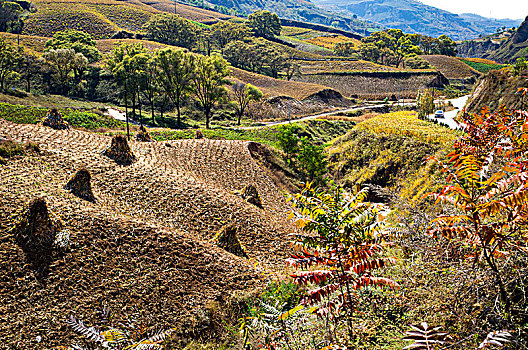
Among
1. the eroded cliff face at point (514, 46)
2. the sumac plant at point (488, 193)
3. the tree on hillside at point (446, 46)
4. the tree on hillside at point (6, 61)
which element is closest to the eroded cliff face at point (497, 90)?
the sumac plant at point (488, 193)

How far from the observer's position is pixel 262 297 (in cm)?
790

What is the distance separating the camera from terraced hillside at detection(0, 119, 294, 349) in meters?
6.82

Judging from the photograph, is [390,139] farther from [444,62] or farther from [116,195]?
[444,62]

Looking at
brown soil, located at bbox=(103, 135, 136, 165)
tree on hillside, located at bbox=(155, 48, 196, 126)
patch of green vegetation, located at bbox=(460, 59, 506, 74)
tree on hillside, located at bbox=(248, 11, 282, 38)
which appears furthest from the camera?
tree on hillside, located at bbox=(248, 11, 282, 38)

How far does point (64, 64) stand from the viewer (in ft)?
154

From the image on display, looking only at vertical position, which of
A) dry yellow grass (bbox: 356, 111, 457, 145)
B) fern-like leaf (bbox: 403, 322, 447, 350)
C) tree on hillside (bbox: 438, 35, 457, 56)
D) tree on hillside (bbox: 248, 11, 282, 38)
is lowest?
dry yellow grass (bbox: 356, 111, 457, 145)

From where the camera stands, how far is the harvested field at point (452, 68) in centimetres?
8769

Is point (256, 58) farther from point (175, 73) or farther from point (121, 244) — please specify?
point (121, 244)

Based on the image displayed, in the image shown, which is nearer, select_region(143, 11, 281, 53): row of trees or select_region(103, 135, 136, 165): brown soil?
select_region(103, 135, 136, 165): brown soil

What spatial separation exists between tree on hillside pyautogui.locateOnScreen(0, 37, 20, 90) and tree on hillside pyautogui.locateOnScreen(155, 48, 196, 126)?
20.7m

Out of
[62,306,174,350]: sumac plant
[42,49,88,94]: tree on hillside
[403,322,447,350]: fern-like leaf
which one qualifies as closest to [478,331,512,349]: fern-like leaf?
[403,322,447,350]: fern-like leaf

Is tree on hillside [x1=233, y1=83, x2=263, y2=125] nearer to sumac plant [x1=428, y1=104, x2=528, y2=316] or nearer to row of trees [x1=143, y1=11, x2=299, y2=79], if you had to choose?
row of trees [x1=143, y1=11, x2=299, y2=79]

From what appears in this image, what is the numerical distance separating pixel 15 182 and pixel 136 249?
14.1 ft

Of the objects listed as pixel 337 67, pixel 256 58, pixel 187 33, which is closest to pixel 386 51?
pixel 337 67
